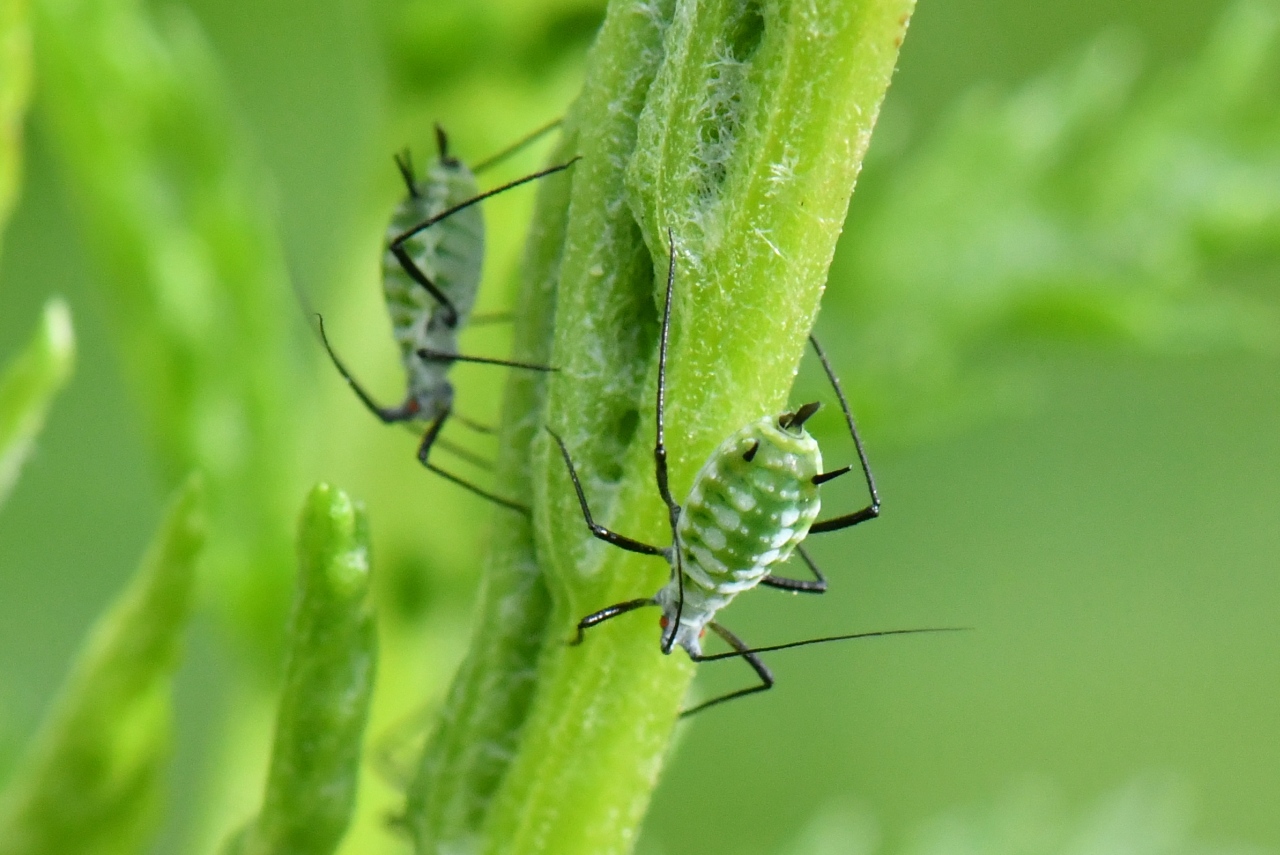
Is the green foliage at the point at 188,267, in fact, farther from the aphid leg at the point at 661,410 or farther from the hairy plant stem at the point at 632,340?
the aphid leg at the point at 661,410

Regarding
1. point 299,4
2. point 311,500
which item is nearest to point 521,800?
point 311,500

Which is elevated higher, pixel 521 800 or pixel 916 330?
pixel 521 800

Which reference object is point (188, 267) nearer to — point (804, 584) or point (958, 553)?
point (804, 584)

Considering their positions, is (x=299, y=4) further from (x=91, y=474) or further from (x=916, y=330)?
(x=916, y=330)

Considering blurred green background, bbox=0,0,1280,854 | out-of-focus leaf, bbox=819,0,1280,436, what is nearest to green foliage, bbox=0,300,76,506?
blurred green background, bbox=0,0,1280,854

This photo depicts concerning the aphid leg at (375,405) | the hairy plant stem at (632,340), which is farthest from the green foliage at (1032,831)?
the hairy plant stem at (632,340)

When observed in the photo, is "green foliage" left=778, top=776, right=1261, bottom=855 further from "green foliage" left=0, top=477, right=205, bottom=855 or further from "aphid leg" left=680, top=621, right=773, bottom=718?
"green foliage" left=0, top=477, right=205, bottom=855
